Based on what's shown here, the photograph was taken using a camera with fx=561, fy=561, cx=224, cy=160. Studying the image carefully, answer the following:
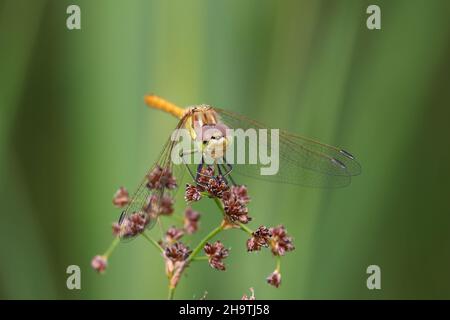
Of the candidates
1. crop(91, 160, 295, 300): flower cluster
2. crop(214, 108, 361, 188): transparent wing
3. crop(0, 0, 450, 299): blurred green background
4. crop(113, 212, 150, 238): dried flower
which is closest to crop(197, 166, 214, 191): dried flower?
crop(91, 160, 295, 300): flower cluster

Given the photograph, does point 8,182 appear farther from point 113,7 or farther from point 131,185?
point 113,7

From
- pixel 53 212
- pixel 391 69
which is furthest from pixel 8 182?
pixel 391 69

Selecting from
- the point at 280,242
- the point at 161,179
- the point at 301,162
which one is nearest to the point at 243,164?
the point at 301,162

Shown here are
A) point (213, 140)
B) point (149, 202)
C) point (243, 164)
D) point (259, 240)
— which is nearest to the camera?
point (259, 240)

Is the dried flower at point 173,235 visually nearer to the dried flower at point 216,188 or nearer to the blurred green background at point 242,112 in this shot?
the dried flower at point 216,188

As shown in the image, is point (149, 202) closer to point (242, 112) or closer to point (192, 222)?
point (192, 222)

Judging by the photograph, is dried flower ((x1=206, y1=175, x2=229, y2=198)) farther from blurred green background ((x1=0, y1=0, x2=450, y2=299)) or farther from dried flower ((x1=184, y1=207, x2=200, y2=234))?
blurred green background ((x1=0, y1=0, x2=450, y2=299))
